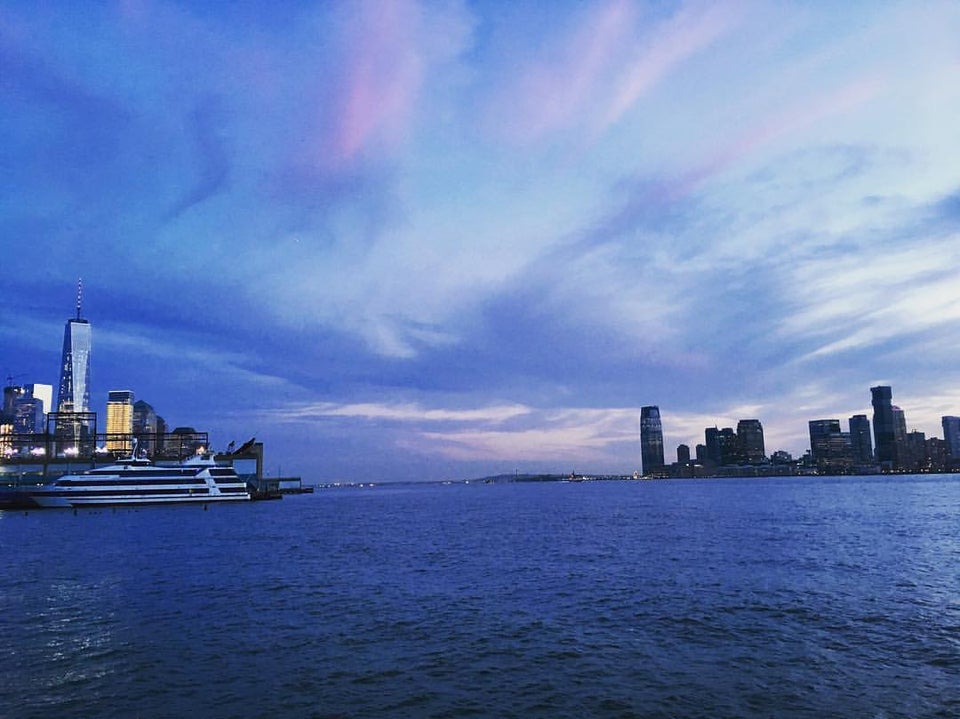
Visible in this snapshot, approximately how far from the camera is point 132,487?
466ft

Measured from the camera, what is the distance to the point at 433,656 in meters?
26.8

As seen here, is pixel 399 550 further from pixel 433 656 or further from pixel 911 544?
pixel 911 544

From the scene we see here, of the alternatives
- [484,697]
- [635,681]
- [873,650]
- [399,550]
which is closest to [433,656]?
[484,697]

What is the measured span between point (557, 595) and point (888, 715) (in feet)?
72.1

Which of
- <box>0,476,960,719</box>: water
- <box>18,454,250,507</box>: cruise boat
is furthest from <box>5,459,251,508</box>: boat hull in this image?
<box>0,476,960,719</box>: water

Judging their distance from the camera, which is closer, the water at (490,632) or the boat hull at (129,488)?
the water at (490,632)

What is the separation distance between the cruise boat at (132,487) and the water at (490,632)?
86858 mm

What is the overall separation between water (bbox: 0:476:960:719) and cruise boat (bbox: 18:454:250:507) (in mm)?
86858

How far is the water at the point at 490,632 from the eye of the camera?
853 inches

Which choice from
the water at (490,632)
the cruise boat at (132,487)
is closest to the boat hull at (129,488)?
the cruise boat at (132,487)

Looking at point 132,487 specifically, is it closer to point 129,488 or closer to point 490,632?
point 129,488

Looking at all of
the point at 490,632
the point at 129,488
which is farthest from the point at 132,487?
the point at 490,632

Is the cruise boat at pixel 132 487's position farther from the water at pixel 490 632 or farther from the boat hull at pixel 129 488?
the water at pixel 490 632

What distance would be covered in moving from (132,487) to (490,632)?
451ft
